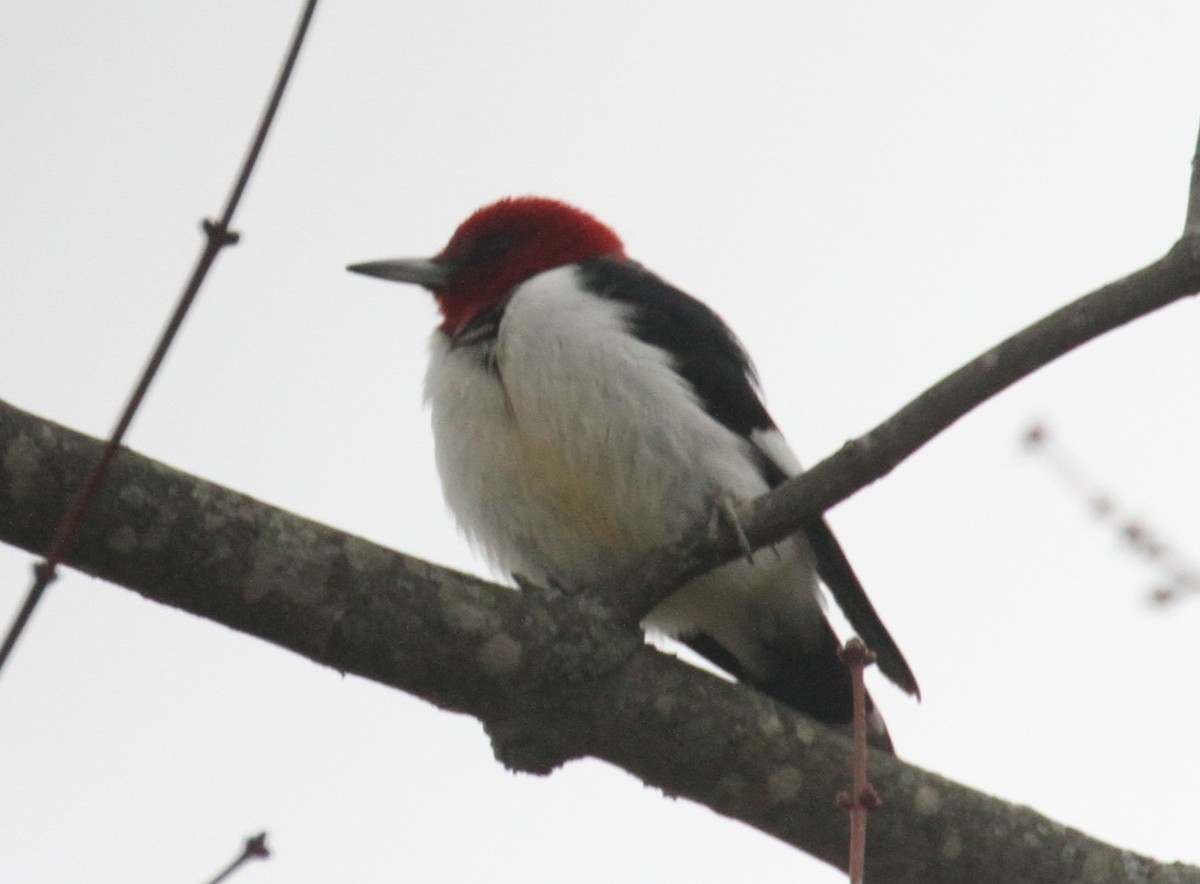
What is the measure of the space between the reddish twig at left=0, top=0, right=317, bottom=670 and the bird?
2410 mm

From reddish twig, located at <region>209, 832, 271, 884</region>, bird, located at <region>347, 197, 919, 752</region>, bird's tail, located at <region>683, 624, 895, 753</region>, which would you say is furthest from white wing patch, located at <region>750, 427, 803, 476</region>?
reddish twig, located at <region>209, 832, 271, 884</region>

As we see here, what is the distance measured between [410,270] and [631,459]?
4.90 ft

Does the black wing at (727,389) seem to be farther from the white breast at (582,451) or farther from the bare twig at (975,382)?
the bare twig at (975,382)

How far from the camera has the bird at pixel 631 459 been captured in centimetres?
443

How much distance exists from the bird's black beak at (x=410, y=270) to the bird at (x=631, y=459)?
28 cm

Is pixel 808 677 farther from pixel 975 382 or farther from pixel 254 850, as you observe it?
pixel 254 850

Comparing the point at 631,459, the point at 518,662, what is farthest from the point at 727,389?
the point at 518,662

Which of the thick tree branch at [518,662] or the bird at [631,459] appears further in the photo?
the bird at [631,459]

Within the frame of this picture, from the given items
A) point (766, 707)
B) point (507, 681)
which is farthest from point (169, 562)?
point (766, 707)

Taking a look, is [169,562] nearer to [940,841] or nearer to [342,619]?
[342,619]

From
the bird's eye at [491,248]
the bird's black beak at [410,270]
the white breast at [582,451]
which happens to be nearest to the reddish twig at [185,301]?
the white breast at [582,451]

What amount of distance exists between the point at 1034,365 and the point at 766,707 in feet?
3.01

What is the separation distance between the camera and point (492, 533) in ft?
15.7

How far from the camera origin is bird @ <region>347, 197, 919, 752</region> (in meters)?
4.43
